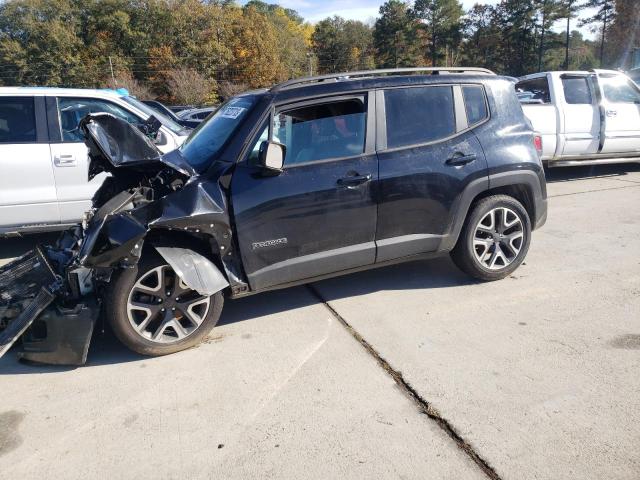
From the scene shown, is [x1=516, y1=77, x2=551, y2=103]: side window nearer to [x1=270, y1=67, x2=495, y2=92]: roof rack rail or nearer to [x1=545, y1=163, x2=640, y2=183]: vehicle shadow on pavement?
[x1=545, y1=163, x2=640, y2=183]: vehicle shadow on pavement

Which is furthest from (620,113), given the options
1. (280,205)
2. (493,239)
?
(280,205)

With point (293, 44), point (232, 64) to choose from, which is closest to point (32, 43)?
point (232, 64)

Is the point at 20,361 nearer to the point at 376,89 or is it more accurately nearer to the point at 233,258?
the point at 233,258

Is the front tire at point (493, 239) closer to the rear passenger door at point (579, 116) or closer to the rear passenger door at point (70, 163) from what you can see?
the rear passenger door at point (70, 163)

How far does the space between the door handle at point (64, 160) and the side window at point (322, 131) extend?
120 inches

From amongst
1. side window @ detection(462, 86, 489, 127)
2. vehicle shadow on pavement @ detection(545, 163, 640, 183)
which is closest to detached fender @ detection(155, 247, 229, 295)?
side window @ detection(462, 86, 489, 127)

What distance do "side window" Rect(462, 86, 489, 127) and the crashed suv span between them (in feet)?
0.04

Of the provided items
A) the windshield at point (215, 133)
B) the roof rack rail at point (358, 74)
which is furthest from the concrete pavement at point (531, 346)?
the roof rack rail at point (358, 74)

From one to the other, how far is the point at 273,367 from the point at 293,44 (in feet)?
242

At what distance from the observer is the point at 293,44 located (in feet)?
232

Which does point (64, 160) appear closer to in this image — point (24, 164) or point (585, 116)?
point (24, 164)

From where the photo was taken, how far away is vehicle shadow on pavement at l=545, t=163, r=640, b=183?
9.13 m

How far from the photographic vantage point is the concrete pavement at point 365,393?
7.82ft

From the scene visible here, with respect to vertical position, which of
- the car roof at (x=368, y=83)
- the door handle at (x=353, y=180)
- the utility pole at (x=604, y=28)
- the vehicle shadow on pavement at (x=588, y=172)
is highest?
the utility pole at (x=604, y=28)
